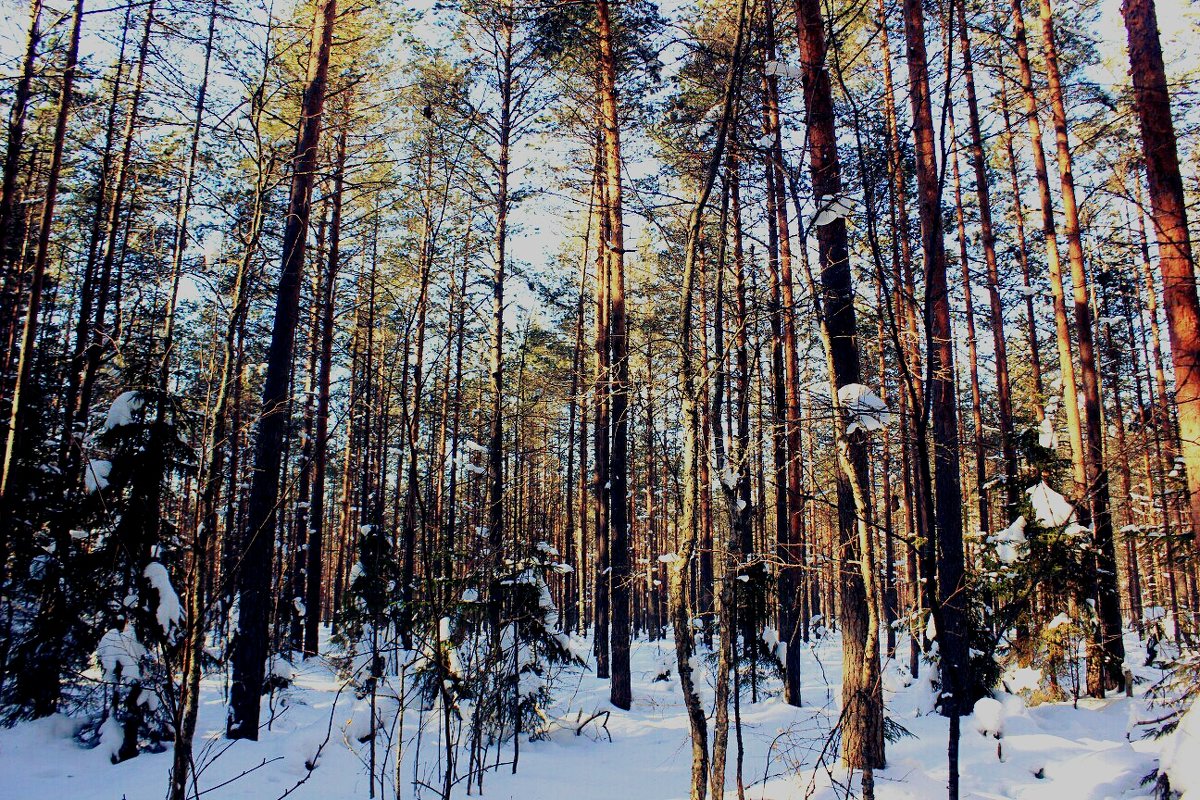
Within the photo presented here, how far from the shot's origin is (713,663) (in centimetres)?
1098

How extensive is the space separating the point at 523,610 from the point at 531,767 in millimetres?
1594

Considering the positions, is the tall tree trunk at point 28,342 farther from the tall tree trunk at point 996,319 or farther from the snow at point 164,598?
the tall tree trunk at point 996,319

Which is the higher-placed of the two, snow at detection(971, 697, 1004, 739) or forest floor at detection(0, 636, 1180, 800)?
snow at detection(971, 697, 1004, 739)

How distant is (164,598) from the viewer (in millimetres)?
5043

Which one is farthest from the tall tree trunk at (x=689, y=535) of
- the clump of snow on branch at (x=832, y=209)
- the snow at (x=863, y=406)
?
the snow at (x=863, y=406)

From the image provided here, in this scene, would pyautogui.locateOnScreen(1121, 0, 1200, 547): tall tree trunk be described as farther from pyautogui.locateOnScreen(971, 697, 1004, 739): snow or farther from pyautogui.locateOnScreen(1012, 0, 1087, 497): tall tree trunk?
pyautogui.locateOnScreen(1012, 0, 1087, 497): tall tree trunk

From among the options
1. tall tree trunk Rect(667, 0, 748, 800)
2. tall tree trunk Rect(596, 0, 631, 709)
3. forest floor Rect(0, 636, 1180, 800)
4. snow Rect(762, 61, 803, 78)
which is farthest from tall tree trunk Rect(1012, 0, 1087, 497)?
snow Rect(762, 61, 803, 78)

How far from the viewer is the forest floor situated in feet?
17.2

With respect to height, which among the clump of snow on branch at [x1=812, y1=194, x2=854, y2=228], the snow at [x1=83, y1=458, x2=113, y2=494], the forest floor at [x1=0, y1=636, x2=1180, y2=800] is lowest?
the forest floor at [x1=0, y1=636, x2=1180, y2=800]

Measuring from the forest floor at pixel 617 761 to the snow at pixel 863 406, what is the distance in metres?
1.68

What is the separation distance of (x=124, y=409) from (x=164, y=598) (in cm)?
224

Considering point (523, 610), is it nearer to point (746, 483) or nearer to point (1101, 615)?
point (746, 483)

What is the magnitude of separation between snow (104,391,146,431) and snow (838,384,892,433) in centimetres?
645

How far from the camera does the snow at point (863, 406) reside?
290cm
